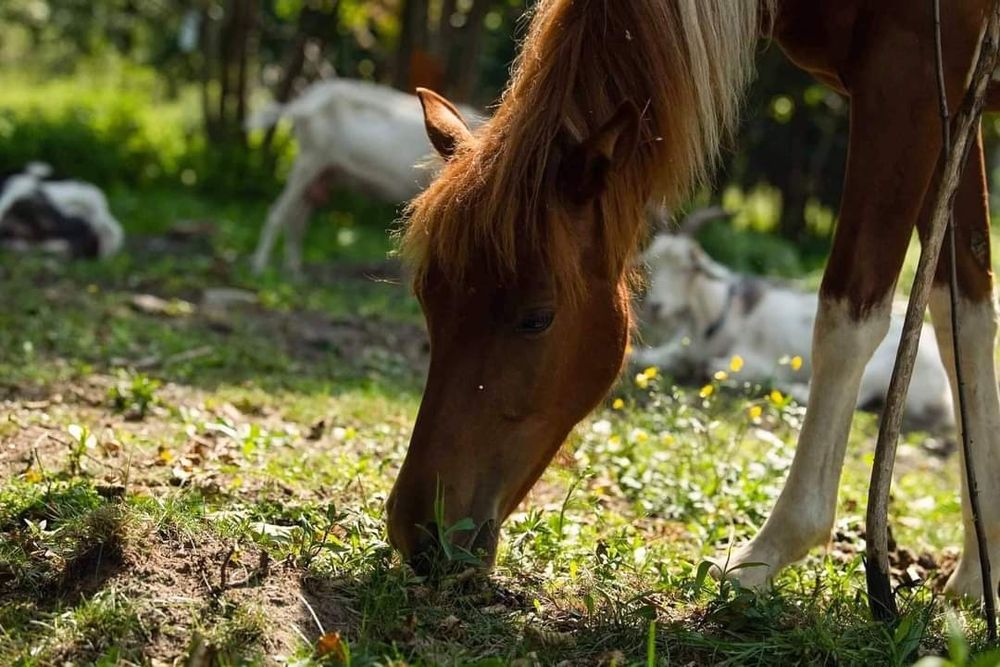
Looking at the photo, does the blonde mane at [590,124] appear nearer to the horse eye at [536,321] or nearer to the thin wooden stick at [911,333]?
the horse eye at [536,321]

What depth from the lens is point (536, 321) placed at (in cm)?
286

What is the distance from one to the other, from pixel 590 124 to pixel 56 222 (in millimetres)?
8020

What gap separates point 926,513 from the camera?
468 centimetres

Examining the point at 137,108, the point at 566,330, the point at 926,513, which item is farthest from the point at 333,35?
the point at 566,330

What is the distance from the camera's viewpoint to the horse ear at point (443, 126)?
3.29 meters

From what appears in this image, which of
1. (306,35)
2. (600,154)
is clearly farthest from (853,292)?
(306,35)

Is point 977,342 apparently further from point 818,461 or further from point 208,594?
point 208,594

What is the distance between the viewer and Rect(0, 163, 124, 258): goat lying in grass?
9711 mm

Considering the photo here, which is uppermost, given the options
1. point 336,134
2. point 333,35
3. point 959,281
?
point 333,35

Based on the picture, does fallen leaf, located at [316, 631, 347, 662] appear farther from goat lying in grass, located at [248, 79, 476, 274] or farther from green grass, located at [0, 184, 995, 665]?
goat lying in grass, located at [248, 79, 476, 274]

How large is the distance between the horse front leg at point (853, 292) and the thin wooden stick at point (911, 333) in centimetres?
9

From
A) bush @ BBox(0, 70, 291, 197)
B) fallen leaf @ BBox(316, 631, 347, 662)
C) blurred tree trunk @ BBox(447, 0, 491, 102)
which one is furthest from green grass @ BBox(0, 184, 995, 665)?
bush @ BBox(0, 70, 291, 197)

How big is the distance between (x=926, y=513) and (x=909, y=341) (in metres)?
2.03

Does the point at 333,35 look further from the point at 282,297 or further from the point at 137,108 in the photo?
the point at 282,297
